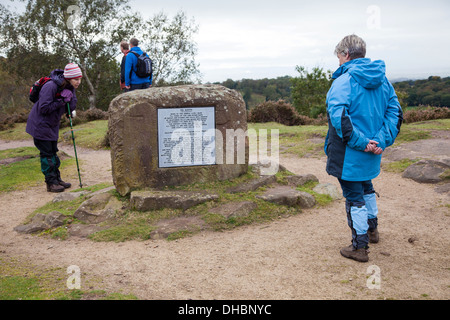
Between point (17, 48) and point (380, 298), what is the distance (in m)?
28.5

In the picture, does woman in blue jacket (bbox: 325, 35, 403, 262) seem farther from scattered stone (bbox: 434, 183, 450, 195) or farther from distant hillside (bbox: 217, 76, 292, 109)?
distant hillside (bbox: 217, 76, 292, 109)

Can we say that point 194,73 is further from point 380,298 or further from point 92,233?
point 380,298

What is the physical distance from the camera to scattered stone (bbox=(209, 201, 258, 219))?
17.9ft

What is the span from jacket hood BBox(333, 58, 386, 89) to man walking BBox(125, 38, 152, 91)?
6165 millimetres

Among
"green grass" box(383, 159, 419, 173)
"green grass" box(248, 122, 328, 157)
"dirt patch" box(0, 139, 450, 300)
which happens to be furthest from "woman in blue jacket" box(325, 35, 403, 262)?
"green grass" box(248, 122, 328, 157)

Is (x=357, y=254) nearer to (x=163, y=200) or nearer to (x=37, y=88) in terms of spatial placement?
(x=163, y=200)

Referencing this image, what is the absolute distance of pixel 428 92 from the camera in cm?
2086

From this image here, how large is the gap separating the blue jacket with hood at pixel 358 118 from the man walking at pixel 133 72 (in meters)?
6.02

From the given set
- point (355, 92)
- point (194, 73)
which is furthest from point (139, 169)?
point (194, 73)

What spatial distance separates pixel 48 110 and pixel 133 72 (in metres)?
2.66

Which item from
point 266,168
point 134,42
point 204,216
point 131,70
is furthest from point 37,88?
point 266,168

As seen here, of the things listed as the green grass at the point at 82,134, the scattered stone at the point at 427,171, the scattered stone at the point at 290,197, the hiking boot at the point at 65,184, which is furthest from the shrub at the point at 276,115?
the scattered stone at the point at 290,197

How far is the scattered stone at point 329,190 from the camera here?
6.56 metres

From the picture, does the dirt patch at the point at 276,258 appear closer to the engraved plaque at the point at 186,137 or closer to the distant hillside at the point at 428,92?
the engraved plaque at the point at 186,137
